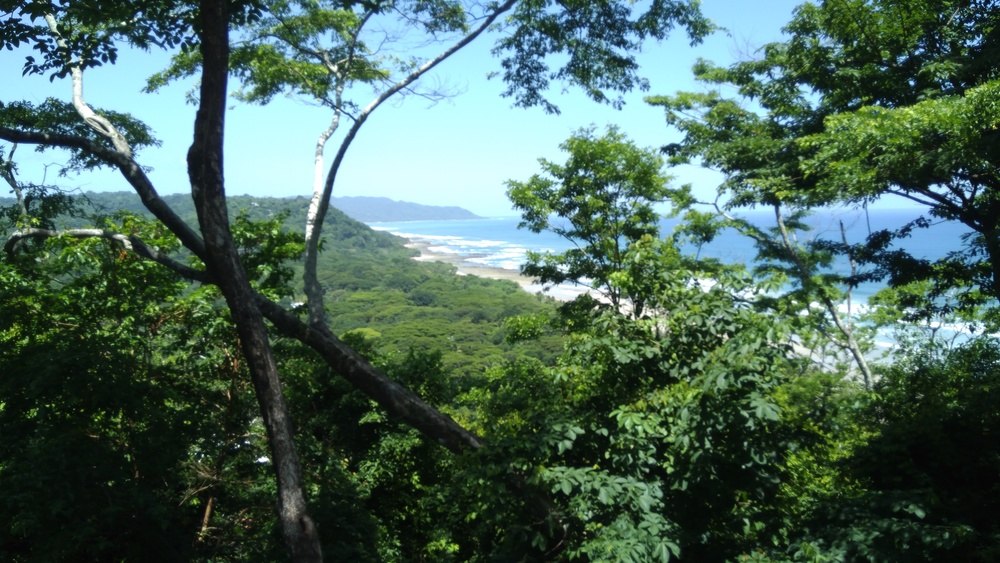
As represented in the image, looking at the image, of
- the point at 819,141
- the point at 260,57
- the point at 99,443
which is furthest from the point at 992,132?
the point at 99,443

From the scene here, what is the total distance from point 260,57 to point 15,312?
3279 millimetres

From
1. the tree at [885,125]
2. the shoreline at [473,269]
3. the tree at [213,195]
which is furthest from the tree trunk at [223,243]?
the shoreline at [473,269]

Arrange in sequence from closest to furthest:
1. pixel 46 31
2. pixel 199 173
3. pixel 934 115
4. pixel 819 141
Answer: pixel 199 173, pixel 46 31, pixel 934 115, pixel 819 141

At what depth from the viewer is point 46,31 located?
14.8ft

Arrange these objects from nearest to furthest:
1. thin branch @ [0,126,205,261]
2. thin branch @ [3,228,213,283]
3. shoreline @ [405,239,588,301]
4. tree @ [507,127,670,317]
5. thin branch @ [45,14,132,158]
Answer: thin branch @ [0,126,205,261] → thin branch @ [3,228,213,283] → thin branch @ [45,14,132,158] → tree @ [507,127,670,317] → shoreline @ [405,239,588,301]

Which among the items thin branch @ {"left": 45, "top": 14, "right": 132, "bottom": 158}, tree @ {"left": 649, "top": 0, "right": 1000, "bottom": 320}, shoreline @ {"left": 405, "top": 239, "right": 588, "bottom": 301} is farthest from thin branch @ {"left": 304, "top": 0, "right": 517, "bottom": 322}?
shoreline @ {"left": 405, "top": 239, "right": 588, "bottom": 301}

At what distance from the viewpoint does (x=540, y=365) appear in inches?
249

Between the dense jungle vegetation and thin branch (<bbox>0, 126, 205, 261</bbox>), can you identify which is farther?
thin branch (<bbox>0, 126, 205, 261</bbox>)

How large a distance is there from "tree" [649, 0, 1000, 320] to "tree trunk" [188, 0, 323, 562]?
5130 millimetres

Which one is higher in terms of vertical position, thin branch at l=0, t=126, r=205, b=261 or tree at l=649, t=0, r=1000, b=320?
tree at l=649, t=0, r=1000, b=320

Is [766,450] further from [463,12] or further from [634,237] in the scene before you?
[634,237]

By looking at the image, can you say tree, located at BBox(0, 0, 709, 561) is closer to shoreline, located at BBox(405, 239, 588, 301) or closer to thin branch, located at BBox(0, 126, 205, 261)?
thin branch, located at BBox(0, 126, 205, 261)

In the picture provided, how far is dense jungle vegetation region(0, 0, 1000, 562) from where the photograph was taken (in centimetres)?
329

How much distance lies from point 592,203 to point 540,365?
3120 millimetres
